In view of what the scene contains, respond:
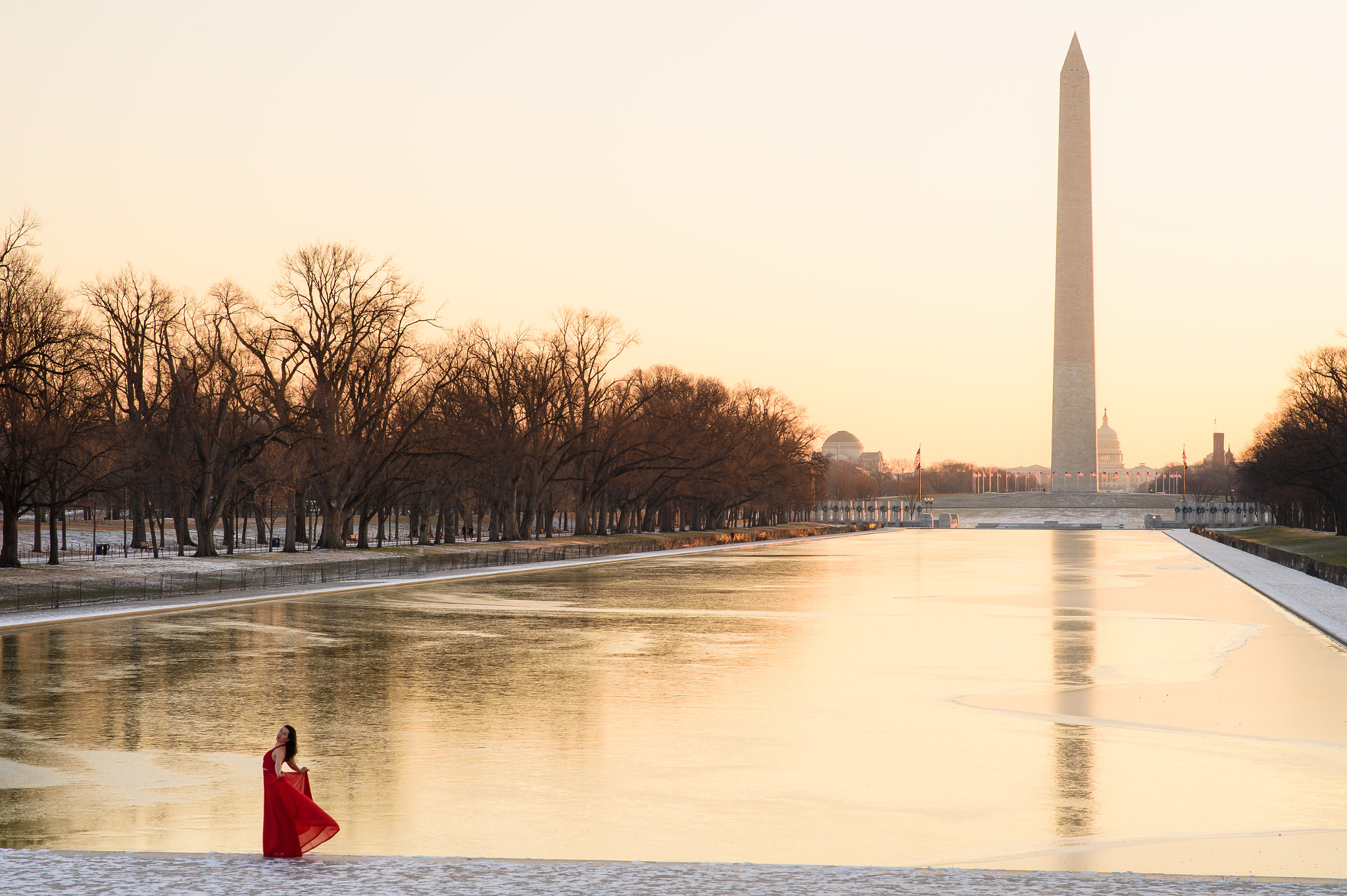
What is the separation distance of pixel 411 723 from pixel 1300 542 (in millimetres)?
67097

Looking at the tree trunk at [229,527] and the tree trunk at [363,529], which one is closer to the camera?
the tree trunk at [229,527]

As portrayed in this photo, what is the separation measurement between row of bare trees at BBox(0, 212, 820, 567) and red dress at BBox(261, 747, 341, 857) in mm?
25526

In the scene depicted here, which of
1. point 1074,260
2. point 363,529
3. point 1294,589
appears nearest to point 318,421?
point 363,529

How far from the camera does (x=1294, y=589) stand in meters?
33.3

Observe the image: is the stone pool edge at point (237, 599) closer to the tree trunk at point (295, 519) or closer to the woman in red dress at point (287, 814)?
the tree trunk at point (295, 519)

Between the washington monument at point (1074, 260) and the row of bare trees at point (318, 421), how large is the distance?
117ft

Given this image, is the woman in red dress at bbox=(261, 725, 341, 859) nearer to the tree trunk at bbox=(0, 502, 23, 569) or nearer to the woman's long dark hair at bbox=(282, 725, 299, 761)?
the woman's long dark hair at bbox=(282, 725, 299, 761)

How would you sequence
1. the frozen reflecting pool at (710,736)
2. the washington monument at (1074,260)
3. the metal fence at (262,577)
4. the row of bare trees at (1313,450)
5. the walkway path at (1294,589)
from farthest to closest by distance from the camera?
the washington monument at (1074,260)
the row of bare trees at (1313,450)
the metal fence at (262,577)
the walkway path at (1294,589)
the frozen reflecting pool at (710,736)

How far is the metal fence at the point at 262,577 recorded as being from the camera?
101ft

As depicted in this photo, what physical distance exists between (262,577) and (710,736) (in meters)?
29.2

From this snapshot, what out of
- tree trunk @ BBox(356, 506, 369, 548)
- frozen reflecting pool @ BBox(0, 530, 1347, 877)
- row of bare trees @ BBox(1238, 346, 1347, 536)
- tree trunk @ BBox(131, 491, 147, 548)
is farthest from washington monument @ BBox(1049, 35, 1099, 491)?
frozen reflecting pool @ BBox(0, 530, 1347, 877)

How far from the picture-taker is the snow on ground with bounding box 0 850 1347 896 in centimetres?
695

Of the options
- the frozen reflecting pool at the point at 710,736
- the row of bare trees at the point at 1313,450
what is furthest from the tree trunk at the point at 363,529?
the row of bare trees at the point at 1313,450

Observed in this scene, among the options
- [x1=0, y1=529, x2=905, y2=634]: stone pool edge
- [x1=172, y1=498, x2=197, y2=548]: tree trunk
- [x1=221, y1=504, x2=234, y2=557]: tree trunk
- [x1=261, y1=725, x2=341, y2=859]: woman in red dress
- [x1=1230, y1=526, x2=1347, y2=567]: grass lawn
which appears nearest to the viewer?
[x1=261, y1=725, x2=341, y2=859]: woman in red dress
